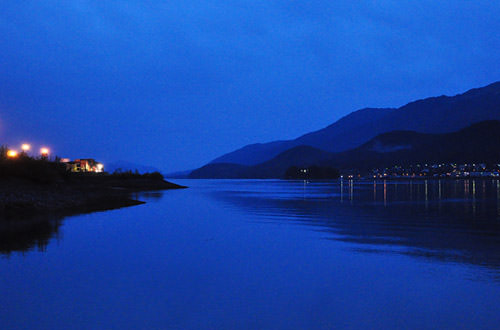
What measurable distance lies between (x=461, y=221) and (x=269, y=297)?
21246 mm

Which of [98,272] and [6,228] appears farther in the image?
[6,228]

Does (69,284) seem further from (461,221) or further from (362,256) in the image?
(461,221)

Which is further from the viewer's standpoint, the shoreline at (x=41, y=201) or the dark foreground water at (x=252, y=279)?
the shoreline at (x=41, y=201)

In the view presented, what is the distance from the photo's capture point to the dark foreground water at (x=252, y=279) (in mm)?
9328

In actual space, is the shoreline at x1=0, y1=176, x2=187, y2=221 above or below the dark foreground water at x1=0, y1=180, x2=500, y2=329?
above

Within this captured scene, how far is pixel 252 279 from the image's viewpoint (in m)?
12.9

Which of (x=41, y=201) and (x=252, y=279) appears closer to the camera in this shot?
(x=252, y=279)

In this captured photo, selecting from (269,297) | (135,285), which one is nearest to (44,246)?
(135,285)

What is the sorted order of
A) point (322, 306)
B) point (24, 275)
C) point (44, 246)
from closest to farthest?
point (322, 306)
point (24, 275)
point (44, 246)

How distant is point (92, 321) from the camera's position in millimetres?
9172

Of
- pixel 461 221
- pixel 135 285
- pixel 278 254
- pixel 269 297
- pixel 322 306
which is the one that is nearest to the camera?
pixel 322 306

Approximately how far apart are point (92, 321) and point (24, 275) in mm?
5451

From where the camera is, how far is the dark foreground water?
933cm

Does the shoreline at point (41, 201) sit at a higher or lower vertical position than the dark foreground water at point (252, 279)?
higher
